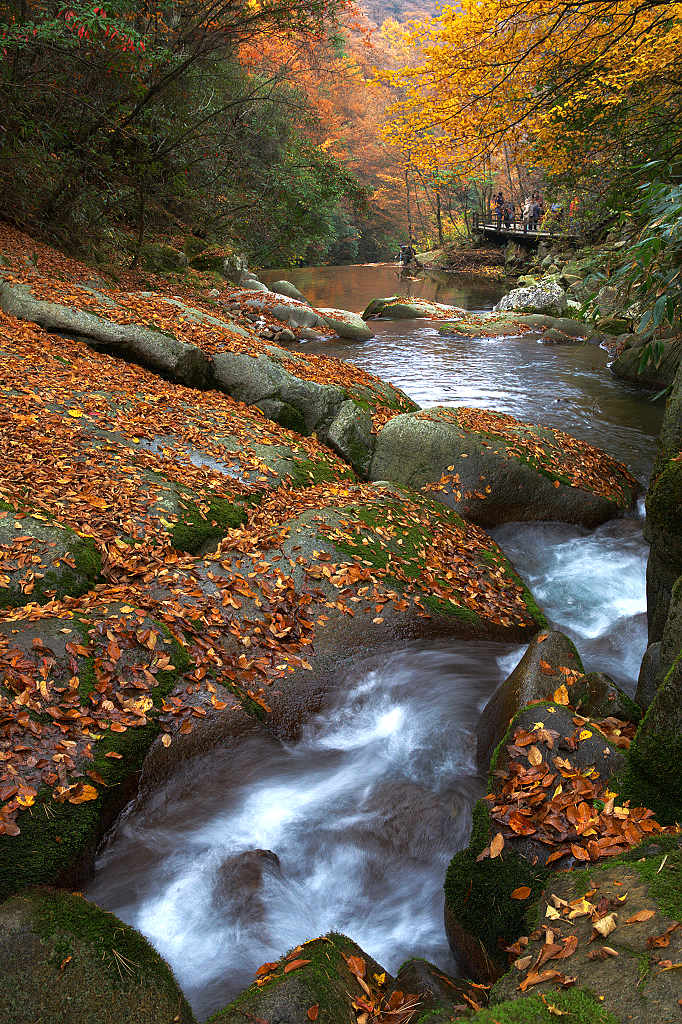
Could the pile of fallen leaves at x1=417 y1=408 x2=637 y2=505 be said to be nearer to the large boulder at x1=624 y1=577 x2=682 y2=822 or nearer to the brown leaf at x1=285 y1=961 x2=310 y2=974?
the large boulder at x1=624 y1=577 x2=682 y2=822

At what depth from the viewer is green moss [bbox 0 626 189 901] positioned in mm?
3035

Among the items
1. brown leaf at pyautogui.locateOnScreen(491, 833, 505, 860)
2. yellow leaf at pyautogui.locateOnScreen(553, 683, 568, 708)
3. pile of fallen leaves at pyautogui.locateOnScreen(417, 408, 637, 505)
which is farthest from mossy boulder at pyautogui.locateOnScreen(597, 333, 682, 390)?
brown leaf at pyautogui.locateOnScreen(491, 833, 505, 860)

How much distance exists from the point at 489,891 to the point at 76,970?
1814 mm

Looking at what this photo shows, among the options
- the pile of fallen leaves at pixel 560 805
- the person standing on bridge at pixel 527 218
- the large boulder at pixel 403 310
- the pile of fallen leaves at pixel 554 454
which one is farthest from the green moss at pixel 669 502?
the person standing on bridge at pixel 527 218

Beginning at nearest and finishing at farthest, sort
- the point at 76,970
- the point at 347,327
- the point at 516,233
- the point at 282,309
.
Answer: the point at 76,970, the point at 282,309, the point at 347,327, the point at 516,233

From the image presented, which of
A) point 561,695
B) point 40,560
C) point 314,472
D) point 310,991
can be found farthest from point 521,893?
point 314,472

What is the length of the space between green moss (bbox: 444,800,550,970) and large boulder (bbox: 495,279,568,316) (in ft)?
72.0

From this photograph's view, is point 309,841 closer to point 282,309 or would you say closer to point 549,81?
point 549,81

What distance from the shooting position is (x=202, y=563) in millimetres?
5305

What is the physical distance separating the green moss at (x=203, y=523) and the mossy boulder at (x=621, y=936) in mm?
3924

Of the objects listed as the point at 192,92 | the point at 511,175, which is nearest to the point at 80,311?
the point at 192,92

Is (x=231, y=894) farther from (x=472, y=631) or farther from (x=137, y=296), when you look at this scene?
(x=137, y=296)

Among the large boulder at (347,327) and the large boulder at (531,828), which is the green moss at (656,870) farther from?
the large boulder at (347,327)

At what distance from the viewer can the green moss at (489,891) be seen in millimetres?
2852
